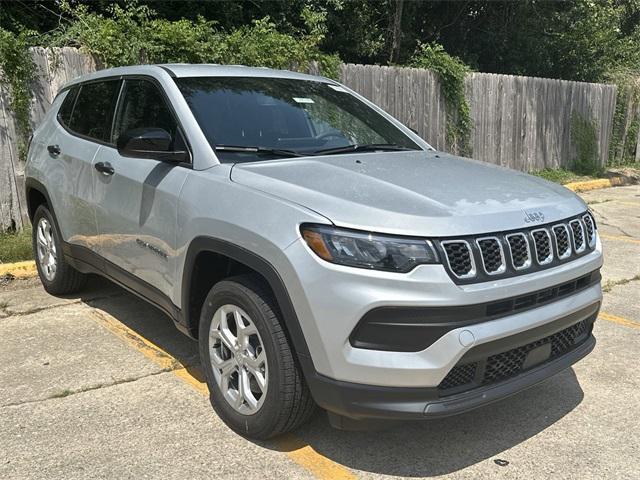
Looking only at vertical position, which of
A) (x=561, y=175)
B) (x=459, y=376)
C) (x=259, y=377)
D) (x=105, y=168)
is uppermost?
(x=105, y=168)

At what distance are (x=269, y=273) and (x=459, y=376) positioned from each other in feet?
3.16

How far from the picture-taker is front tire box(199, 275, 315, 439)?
2.94 metres

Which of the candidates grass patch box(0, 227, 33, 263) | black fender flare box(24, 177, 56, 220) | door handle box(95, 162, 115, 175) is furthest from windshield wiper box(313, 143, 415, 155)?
grass patch box(0, 227, 33, 263)

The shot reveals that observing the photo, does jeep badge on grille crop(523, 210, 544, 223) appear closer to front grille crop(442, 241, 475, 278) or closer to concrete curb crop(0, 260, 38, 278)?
front grille crop(442, 241, 475, 278)

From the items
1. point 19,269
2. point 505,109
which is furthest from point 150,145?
point 505,109

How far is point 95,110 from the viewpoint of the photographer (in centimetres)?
484

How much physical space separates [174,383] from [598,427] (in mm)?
2480

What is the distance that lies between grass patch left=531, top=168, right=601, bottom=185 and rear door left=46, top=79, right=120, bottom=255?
33.8ft

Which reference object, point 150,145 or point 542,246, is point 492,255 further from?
point 150,145

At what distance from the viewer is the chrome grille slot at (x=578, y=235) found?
3283 millimetres

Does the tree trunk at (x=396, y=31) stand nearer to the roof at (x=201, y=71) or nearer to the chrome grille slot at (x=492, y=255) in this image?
the roof at (x=201, y=71)

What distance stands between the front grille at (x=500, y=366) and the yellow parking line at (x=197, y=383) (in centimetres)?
69

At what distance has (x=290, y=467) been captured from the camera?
3.06 m

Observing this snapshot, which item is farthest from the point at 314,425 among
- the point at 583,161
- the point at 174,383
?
the point at 583,161
